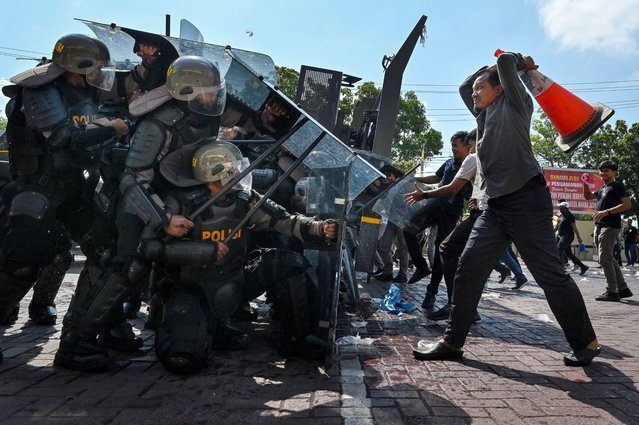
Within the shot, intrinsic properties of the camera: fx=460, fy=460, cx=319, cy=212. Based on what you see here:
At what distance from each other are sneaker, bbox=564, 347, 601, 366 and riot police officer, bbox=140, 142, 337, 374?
1.68 meters

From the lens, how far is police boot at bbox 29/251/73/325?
3.97 metres

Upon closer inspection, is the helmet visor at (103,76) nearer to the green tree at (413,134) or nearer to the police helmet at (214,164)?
the police helmet at (214,164)

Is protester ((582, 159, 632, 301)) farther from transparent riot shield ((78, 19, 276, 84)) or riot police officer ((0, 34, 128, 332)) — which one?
riot police officer ((0, 34, 128, 332))

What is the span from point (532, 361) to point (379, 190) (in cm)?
174

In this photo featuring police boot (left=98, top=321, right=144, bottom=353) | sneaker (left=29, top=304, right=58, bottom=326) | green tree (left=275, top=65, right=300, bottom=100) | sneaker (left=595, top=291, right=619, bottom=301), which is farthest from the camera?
green tree (left=275, top=65, right=300, bottom=100)

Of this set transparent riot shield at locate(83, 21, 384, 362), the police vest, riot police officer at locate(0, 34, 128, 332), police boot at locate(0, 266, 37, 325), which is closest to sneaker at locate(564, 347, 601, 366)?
transparent riot shield at locate(83, 21, 384, 362)

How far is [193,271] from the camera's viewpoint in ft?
9.86

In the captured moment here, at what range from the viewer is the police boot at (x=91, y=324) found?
2.74 metres

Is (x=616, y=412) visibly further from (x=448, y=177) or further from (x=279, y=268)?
(x=448, y=177)

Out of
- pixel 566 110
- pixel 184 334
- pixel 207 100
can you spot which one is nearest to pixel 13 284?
pixel 184 334

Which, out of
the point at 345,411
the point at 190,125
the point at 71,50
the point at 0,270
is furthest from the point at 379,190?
the point at 0,270

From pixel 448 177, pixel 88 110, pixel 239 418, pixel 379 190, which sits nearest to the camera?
pixel 239 418

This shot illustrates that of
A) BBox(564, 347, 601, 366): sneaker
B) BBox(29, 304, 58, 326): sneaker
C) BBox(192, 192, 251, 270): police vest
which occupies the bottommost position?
BBox(29, 304, 58, 326): sneaker

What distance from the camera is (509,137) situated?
2902mm
